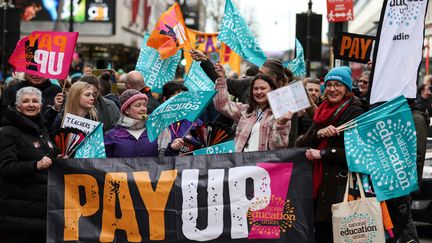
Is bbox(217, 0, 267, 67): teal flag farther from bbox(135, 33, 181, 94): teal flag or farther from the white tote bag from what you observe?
the white tote bag

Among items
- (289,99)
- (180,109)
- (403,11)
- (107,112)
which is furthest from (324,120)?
(107,112)

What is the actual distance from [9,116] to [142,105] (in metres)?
1.10

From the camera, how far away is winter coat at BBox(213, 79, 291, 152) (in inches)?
277

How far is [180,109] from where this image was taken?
289 inches

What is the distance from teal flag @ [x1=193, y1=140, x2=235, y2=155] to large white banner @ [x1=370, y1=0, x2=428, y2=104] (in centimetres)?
121

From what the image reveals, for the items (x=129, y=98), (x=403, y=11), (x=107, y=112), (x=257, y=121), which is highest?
(x=403, y=11)

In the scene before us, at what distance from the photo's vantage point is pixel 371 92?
704cm

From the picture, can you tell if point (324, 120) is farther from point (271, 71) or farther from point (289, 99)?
point (271, 71)

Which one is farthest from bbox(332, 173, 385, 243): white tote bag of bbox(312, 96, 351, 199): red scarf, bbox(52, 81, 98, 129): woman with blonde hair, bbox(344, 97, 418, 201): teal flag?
bbox(52, 81, 98, 129): woman with blonde hair

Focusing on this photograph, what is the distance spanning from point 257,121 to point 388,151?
113cm

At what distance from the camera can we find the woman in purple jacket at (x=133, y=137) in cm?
726

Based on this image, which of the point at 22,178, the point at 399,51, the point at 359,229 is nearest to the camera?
the point at 359,229

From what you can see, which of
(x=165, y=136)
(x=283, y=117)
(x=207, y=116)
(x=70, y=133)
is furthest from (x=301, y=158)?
(x=207, y=116)

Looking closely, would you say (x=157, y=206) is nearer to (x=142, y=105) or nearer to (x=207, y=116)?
(x=142, y=105)
